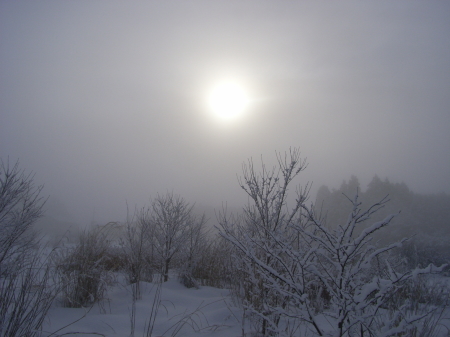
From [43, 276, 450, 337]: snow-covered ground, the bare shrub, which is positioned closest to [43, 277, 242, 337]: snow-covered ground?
[43, 276, 450, 337]: snow-covered ground

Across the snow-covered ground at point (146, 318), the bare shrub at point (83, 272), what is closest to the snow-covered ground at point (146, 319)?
the snow-covered ground at point (146, 318)

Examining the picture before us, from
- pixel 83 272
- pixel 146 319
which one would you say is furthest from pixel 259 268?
pixel 83 272

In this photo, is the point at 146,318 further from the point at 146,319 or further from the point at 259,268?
the point at 259,268

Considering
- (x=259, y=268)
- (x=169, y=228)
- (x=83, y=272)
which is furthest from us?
(x=169, y=228)

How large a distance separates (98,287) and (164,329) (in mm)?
2601

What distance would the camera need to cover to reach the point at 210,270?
10.9 meters

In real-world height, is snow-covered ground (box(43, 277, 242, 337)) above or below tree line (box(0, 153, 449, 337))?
below

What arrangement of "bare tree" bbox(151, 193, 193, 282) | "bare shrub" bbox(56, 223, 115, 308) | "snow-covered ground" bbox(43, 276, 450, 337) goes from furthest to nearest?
"bare tree" bbox(151, 193, 193, 282) → "bare shrub" bbox(56, 223, 115, 308) → "snow-covered ground" bbox(43, 276, 450, 337)

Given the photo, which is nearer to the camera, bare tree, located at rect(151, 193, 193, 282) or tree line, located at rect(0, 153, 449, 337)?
tree line, located at rect(0, 153, 449, 337)

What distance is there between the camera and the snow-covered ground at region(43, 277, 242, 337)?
4.05 m

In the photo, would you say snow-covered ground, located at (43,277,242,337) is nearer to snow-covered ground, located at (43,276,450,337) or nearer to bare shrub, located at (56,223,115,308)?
snow-covered ground, located at (43,276,450,337)

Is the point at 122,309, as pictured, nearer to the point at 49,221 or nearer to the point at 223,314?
the point at 223,314

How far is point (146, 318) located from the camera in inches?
183

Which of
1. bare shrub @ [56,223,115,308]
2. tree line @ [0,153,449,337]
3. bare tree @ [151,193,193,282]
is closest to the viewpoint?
tree line @ [0,153,449,337]
